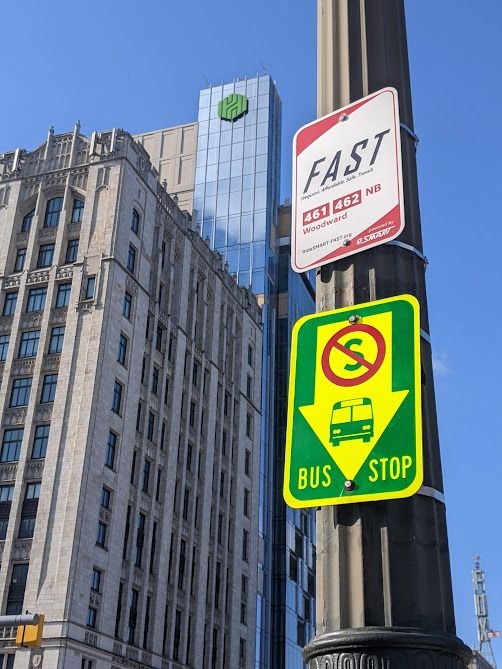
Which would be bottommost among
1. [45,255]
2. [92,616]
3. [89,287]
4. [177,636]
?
[92,616]

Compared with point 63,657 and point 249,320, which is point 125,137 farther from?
point 63,657

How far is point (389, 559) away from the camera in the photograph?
512 cm

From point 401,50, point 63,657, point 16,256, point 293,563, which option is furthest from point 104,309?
point 401,50

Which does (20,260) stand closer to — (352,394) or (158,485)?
(158,485)

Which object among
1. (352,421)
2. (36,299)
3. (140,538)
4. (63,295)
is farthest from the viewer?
(36,299)

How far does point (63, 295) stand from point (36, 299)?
1.79 metres

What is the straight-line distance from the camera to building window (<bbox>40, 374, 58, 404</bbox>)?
47.4 m

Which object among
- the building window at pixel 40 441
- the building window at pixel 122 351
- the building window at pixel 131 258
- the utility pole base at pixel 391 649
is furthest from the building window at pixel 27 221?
the utility pole base at pixel 391 649

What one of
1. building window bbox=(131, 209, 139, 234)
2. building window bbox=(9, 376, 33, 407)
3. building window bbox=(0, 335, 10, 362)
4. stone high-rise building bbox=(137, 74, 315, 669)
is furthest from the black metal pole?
stone high-rise building bbox=(137, 74, 315, 669)

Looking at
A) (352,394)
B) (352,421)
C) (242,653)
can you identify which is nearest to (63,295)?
(242,653)

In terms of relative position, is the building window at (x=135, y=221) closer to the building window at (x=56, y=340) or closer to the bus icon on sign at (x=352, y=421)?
the building window at (x=56, y=340)

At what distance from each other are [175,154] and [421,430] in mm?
87923

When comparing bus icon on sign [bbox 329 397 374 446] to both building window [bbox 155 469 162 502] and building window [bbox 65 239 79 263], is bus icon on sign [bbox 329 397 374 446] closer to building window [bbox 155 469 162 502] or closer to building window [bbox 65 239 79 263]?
building window [bbox 155 469 162 502]

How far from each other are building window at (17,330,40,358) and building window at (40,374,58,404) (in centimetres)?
191
